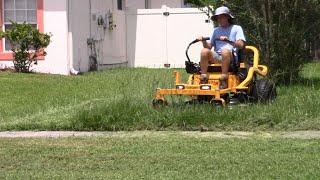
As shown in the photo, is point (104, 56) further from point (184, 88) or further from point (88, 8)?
point (184, 88)

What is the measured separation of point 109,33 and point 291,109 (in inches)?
479

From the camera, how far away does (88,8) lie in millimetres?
19297

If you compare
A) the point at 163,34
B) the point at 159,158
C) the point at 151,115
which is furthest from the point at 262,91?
the point at 163,34

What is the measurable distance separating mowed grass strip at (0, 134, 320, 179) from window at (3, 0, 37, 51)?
415 inches

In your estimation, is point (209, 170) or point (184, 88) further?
point (184, 88)

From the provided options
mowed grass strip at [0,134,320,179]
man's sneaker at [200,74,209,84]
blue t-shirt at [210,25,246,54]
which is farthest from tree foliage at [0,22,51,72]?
mowed grass strip at [0,134,320,179]

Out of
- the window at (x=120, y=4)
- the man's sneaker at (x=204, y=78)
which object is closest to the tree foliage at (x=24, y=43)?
the window at (x=120, y=4)

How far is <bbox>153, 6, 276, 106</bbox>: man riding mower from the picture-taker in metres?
9.80

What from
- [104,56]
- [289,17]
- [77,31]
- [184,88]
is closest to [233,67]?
[184,88]

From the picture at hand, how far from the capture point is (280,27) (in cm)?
1287

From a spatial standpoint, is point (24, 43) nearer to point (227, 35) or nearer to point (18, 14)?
point (18, 14)

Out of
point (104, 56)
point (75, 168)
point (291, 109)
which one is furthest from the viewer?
point (104, 56)

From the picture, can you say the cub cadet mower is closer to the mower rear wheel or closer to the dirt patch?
the mower rear wheel

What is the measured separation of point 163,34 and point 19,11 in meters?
5.20
